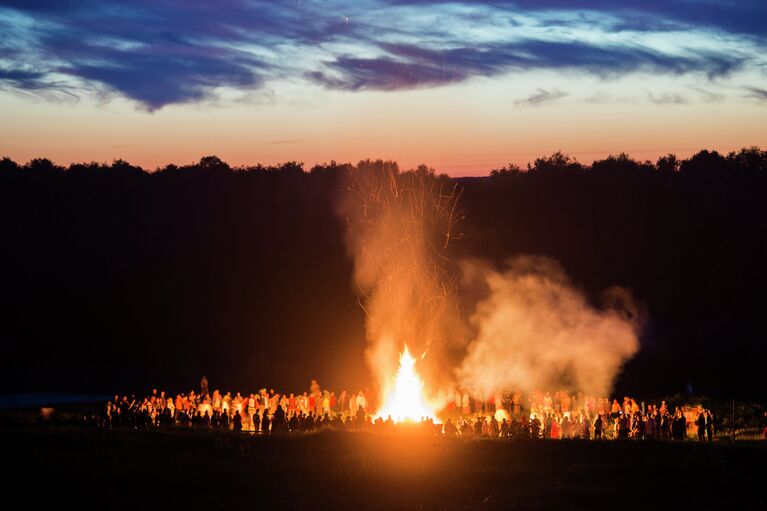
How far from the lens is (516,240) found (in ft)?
255

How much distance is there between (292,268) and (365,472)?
51372 millimetres

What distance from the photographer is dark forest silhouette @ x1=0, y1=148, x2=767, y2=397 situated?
2159 inches

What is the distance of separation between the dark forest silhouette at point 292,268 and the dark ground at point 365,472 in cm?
1833

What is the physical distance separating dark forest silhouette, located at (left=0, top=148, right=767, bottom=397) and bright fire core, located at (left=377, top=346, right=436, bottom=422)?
1029cm

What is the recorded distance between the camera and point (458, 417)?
36312mm

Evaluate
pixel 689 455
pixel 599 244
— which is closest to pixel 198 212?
pixel 599 244

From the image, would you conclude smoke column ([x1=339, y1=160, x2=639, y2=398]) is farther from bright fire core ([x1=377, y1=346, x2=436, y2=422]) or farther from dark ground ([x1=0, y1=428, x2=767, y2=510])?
dark ground ([x1=0, y1=428, x2=767, y2=510])

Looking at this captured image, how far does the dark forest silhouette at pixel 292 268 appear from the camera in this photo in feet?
180

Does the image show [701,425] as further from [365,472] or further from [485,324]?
[485,324]

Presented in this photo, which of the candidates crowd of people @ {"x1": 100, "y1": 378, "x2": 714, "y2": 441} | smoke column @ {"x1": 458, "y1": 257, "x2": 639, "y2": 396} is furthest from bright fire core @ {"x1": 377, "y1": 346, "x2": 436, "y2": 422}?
smoke column @ {"x1": 458, "y1": 257, "x2": 639, "y2": 396}

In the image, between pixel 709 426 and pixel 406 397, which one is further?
pixel 406 397

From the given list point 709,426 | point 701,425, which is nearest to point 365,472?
point 701,425

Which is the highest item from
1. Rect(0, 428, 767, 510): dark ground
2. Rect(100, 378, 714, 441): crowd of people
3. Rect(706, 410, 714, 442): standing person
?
Rect(706, 410, 714, 442): standing person

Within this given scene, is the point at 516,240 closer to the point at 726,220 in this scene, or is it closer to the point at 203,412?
the point at 726,220
